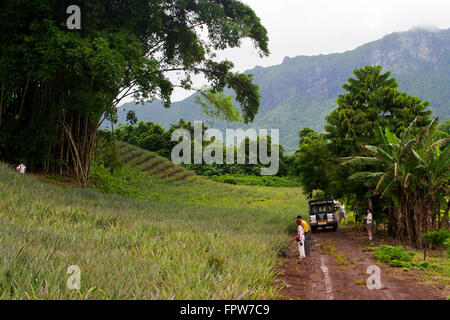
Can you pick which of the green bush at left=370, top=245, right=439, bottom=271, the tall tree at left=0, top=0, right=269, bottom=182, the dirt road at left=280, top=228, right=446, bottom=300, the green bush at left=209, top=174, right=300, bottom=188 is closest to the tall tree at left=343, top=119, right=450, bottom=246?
the green bush at left=370, top=245, right=439, bottom=271

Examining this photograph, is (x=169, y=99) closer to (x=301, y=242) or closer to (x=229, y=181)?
(x=301, y=242)

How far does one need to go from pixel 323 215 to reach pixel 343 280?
14.2 meters

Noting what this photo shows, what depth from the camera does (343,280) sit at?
8.04 meters

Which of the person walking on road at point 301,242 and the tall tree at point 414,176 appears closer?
the person walking on road at point 301,242

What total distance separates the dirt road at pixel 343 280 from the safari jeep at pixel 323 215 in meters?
9.37

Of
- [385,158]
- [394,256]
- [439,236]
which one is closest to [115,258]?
[394,256]

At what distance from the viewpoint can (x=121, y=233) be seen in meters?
8.49

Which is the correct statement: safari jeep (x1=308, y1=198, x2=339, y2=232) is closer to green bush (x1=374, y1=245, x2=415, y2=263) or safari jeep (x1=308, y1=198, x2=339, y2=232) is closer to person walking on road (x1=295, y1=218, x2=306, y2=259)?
green bush (x1=374, y1=245, x2=415, y2=263)

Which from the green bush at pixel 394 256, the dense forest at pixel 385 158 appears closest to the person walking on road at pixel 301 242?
the green bush at pixel 394 256

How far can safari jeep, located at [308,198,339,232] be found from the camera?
21.5 m

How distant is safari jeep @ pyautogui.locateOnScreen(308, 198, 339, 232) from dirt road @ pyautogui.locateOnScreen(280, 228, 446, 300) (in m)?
9.37

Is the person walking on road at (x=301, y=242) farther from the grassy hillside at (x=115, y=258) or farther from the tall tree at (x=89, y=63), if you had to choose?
the tall tree at (x=89, y=63)

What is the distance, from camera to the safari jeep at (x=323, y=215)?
70.7ft
